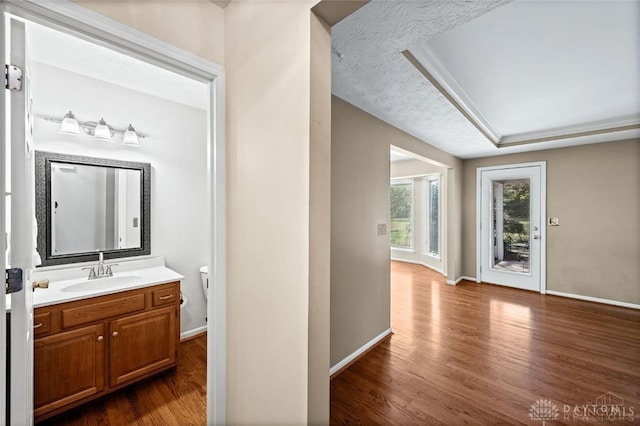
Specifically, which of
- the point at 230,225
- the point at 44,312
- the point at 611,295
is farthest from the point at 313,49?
the point at 611,295

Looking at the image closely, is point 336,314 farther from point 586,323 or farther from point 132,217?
point 586,323

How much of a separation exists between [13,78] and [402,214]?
7204 millimetres

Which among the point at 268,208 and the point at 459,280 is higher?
the point at 268,208

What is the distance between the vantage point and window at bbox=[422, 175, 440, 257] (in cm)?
623

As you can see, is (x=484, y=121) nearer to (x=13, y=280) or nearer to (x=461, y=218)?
(x=461, y=218)

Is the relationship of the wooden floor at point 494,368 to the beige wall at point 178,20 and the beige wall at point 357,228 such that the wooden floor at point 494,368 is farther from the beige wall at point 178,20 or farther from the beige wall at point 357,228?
the beige wall at point 178,20

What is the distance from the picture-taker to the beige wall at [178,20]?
1.11m

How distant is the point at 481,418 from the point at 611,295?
3829 millimetres

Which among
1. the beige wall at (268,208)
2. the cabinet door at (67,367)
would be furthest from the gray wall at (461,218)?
the cabinet door at (67,367)

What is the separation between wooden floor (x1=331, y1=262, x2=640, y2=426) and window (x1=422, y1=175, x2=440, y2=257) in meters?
2.58

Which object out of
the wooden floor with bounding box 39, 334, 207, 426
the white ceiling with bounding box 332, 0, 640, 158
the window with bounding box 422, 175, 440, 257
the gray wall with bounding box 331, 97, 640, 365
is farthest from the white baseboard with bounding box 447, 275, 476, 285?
the wooden floor with bounding box 39, 334, 207, 426

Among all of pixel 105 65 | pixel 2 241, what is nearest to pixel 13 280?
pixel 2 241

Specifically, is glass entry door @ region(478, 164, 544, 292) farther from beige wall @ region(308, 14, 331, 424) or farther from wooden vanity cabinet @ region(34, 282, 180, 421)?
wooden vanity cabinet @ region(34, 282, 180, 421)

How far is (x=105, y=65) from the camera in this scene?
2.12 m
